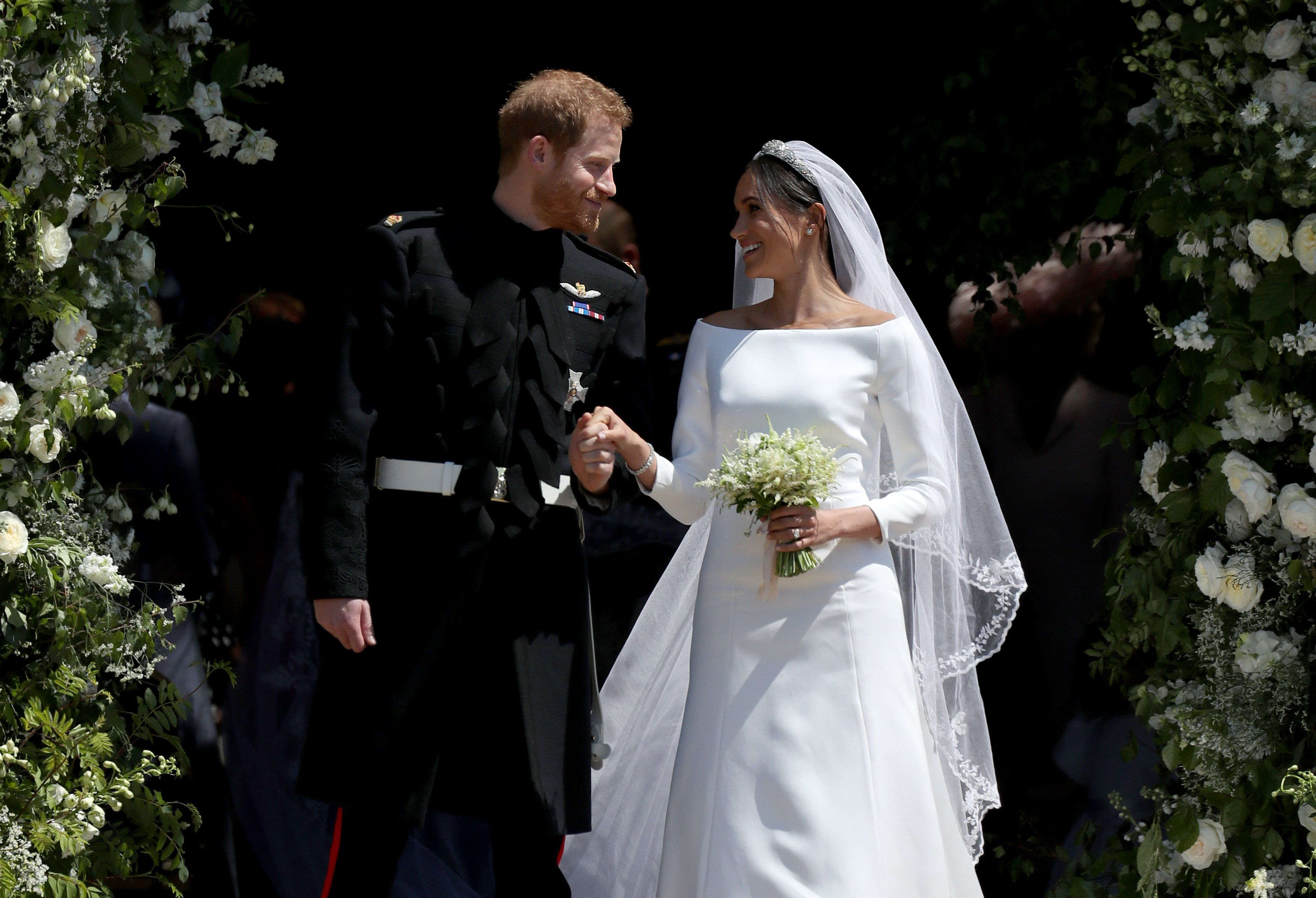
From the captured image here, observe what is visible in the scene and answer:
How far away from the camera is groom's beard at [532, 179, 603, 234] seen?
10.1ft

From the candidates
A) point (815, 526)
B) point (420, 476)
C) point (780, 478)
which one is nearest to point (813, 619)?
point (815, 526)

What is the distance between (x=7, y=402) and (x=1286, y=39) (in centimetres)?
287

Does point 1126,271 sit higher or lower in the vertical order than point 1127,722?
higher

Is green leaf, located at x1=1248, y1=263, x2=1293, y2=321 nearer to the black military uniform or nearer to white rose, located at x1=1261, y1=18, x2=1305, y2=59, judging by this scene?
white rose, located at x1=1261, y1=18, x2=1305, y2=59

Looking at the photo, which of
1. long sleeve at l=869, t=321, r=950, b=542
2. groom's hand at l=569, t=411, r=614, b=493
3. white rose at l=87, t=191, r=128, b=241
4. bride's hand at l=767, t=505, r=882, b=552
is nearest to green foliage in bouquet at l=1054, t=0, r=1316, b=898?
long sleeve at l=869, t=321, r=950, b=542

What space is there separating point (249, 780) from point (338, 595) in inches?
64.4

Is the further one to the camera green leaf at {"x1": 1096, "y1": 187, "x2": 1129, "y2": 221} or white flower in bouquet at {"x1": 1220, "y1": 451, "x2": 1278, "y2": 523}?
green leaf at {"x1": 1096, "y1": 187, "x2": 1129, "y2": 221}

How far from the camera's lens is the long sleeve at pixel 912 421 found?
3.11 metres

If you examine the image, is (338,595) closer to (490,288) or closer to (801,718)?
(490,288)

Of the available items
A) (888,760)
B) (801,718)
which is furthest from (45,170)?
(888,760)

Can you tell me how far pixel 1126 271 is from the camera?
4.36 m

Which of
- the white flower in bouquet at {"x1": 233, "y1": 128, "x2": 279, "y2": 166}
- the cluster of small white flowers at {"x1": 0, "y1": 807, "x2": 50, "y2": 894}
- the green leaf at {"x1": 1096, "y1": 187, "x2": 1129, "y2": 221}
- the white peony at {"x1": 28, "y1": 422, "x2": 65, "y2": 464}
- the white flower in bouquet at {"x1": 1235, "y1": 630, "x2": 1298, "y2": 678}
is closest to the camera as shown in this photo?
the cluster of small white flowers at {"x1": 0, "y1": 807, "x2": 50, "y2": 894}

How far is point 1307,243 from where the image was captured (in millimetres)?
2873

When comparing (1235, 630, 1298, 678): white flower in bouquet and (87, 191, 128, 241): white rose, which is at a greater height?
(87, 191, 128, 241): white rose
